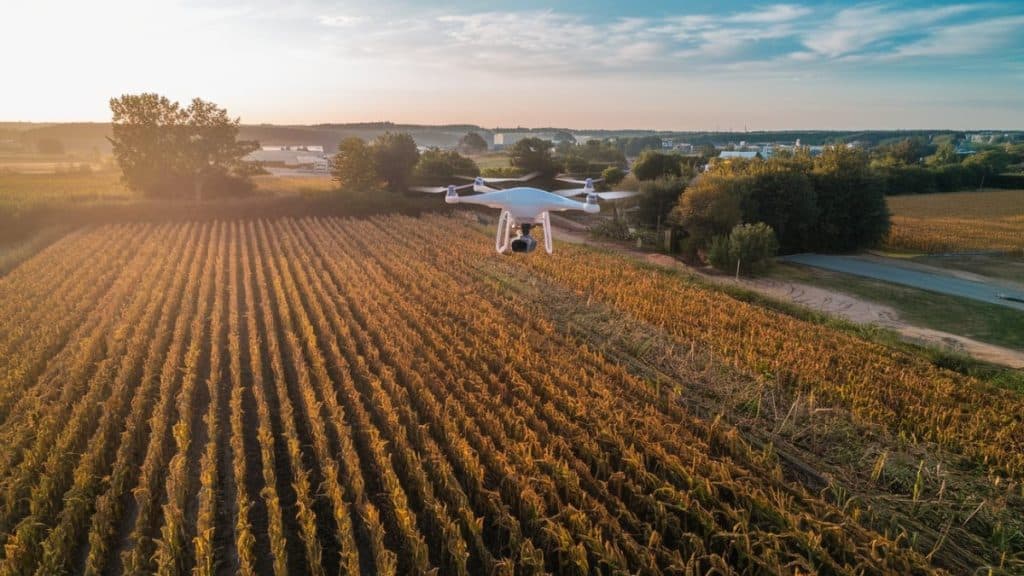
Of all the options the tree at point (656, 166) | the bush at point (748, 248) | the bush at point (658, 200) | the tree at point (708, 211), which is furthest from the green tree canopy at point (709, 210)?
the tree at point (656, 166)

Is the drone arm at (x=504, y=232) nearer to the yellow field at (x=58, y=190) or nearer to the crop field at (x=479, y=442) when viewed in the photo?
the crop field at (x=479, y=442)

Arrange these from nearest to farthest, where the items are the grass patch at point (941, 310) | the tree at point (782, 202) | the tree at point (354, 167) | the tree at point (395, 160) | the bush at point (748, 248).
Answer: the grass patch at point (941, 310), the bush at point (748, 248), the tree at point (782, 202), the tree at point (354, 167), the tree at point (395, 160)

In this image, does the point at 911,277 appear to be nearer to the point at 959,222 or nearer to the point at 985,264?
the point at 985,264

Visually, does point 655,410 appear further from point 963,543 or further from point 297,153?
point 297,153

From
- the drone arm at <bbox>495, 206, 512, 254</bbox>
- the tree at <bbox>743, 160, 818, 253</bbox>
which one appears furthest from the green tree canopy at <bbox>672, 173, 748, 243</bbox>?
the drone arm at <bbox>495, 206, 512, 254</bbox>

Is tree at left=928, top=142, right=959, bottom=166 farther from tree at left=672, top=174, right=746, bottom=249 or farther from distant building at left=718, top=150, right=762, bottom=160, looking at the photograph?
tree at left=672, top=174, right=746, bottom=249
